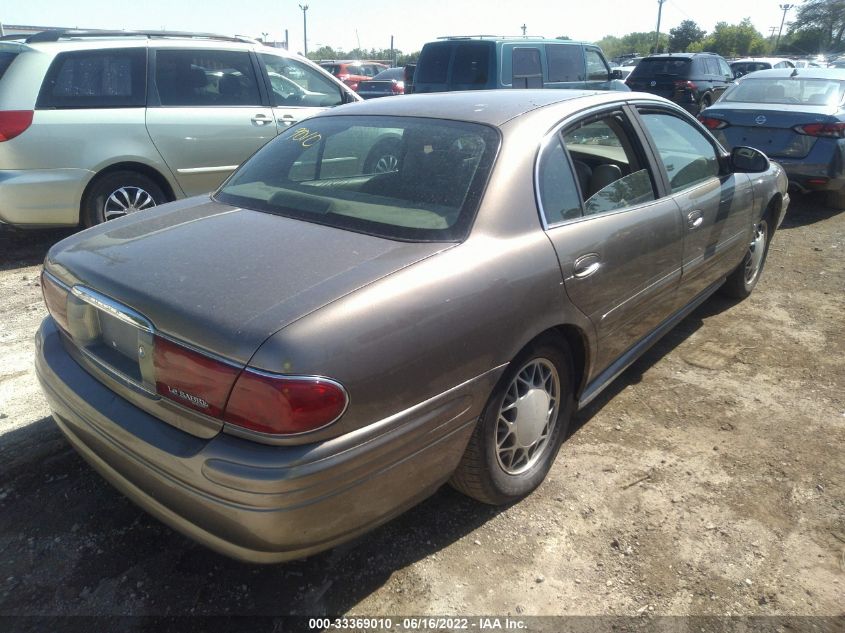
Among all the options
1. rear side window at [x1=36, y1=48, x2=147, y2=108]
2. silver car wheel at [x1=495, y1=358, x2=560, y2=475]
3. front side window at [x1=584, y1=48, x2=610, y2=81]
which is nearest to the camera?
silver car wheel at [x1=495, y1=358, x2=560, y2=475]

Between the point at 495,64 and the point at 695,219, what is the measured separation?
6973 millimetres

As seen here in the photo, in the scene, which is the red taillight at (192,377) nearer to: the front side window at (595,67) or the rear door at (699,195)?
the rear door at (699,195)

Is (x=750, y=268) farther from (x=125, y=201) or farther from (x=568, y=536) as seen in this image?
(x=125, y=201)

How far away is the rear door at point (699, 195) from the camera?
3.45m

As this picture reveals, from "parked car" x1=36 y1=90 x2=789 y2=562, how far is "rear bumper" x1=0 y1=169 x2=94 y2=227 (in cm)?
284

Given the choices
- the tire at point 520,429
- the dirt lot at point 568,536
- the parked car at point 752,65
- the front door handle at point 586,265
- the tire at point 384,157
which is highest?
the parked car at point 752,65

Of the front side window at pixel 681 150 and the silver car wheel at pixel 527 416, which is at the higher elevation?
the front side window at pixel 681 150

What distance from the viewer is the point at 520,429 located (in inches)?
101

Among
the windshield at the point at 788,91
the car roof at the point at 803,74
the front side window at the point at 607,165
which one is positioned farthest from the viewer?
the car roof at the point at 803,74

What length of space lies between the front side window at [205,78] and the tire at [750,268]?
451cm

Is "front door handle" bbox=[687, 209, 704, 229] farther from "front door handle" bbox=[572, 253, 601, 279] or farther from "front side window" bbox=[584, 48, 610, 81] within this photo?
"front side window" bbox=[584, 48, 610, 81]

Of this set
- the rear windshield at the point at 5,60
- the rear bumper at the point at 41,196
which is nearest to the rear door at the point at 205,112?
the rear bumper at the point at 41,196

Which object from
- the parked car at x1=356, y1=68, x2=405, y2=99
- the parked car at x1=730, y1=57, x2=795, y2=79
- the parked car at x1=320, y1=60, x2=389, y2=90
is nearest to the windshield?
the parked car at x1=356, y1=68, x2=405, y2=99

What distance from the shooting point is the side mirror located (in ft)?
12.9
